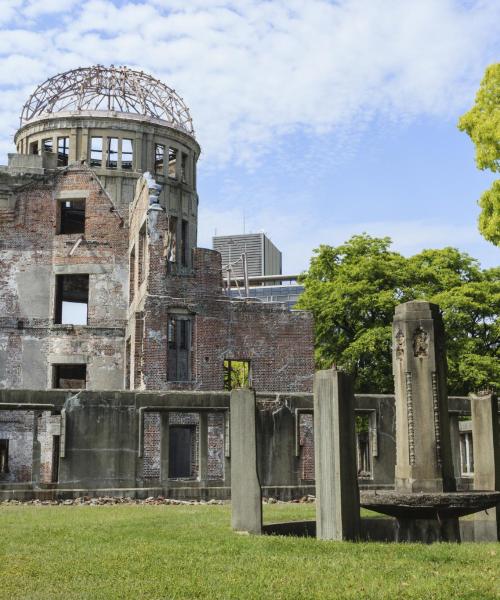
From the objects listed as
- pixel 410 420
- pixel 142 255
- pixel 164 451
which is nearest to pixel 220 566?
pixel 410 420

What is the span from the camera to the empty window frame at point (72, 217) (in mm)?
33812

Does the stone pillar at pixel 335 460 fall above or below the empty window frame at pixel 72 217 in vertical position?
below

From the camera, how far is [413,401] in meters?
10.6

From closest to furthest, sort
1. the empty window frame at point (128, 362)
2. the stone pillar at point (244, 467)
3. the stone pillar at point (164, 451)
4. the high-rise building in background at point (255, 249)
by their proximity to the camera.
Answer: the stone pillar at point (244, 467)
the stone pillar at point (164, 451)
the empty window frame at point (128, 362)
the high-rise building in background at point (255, 249)

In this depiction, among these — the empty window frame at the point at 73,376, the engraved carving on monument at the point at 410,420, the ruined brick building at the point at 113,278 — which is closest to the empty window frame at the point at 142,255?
the ruined brick building at the point at 113,278

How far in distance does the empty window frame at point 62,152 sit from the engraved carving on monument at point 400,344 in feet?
93.7

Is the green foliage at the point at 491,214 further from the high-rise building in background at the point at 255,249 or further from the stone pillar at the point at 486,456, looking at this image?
the high-rise building in background at the point at 255,249

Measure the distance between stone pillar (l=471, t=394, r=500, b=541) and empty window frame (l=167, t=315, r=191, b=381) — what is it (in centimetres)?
1508

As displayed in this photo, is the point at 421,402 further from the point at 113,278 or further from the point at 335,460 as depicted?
the point at 113,278

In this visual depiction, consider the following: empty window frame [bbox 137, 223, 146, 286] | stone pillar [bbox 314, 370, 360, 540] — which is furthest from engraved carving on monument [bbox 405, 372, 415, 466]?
empty window frame [bbox 137, 223, 146, 286]

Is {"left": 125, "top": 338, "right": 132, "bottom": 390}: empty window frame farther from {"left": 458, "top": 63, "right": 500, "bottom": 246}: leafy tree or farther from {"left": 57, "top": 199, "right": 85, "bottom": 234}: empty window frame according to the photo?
{"left": 458, "top": 63, "right": 500, "bottom": 246}: leafy tree

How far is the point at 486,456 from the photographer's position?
38.7ft

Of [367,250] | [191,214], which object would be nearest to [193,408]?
[367,250]

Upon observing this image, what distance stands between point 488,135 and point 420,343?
10132 millimetres
